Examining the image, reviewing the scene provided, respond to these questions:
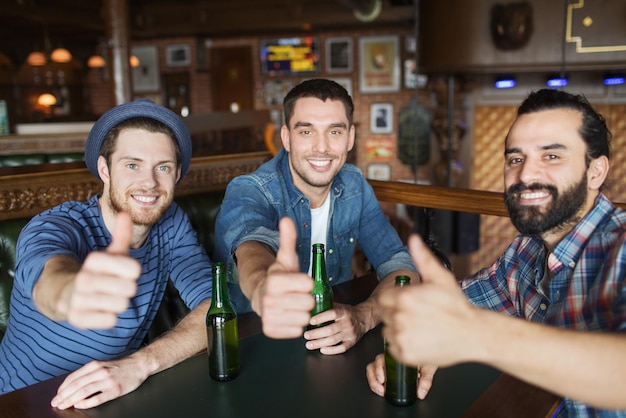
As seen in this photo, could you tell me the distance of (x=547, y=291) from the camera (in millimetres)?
1361

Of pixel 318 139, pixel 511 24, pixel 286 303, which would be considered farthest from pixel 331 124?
pixel 511 24

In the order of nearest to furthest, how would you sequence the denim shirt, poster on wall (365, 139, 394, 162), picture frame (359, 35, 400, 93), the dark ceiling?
the denim shirt
the dark ceiling
picture frame (359, 35, 400, 93)
poster on wall (365, 139, 394, 162)

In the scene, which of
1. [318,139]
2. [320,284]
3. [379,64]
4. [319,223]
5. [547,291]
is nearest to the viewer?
[547,291]

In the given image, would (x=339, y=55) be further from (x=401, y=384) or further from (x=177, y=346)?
(x=401, y=384)

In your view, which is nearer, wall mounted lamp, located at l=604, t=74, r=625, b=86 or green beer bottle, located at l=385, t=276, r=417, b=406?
green beer bottle, located at l=385, t=276, r=417, b=406

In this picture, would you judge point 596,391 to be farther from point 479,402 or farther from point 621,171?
point 621,171

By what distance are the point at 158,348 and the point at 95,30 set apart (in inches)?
366

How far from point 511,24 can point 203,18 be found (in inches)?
200

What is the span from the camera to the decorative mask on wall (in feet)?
18.8

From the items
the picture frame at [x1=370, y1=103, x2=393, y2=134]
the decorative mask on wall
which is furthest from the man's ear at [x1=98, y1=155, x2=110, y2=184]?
the picture frame at [x1=370, y1=103, x2=393, y2=134]

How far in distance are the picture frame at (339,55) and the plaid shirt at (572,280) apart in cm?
772

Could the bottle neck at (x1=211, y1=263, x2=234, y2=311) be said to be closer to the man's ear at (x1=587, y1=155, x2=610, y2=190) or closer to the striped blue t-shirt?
the striped blue t-shirt

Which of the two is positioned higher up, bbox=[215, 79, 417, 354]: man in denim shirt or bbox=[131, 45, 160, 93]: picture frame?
bbox=[131, 45, 160, 93]: picture frame

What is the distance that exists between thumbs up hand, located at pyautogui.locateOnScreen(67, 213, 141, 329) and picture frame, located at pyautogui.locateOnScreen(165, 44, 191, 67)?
9350 millimetres
